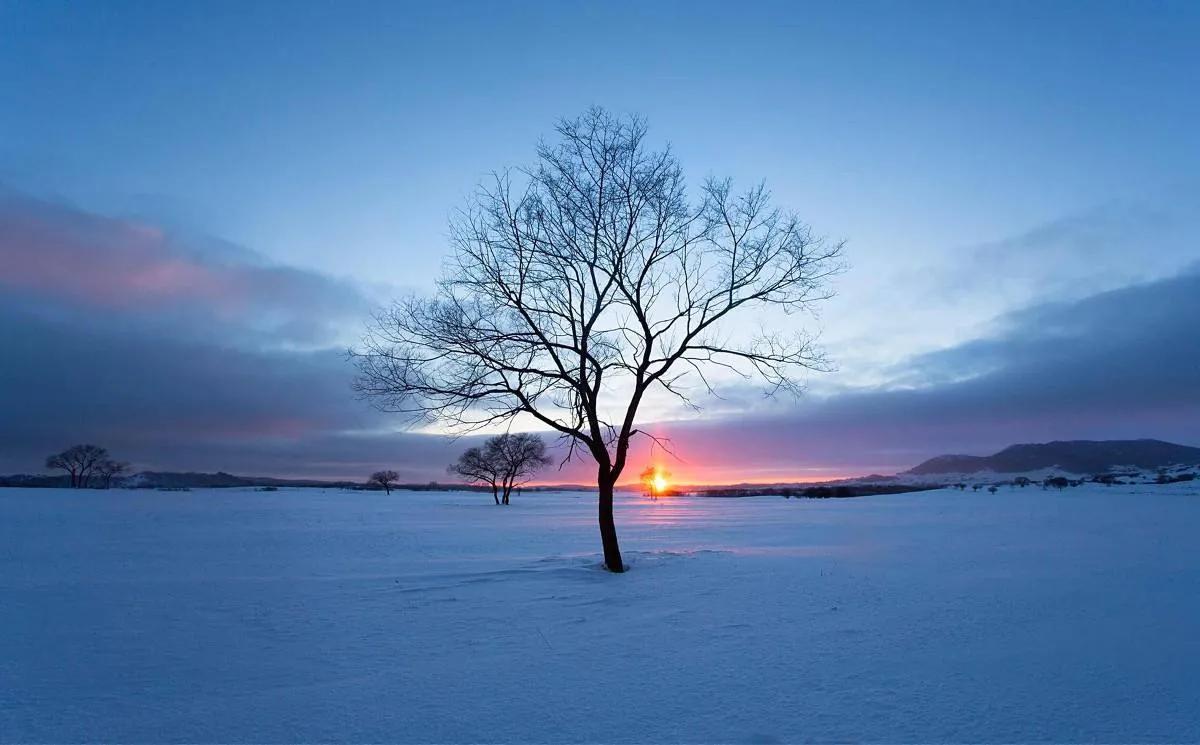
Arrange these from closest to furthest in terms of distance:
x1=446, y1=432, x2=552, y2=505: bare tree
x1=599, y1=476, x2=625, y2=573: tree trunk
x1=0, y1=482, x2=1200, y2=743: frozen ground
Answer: x1=0, y1=482, x2=1200, y2=743: frozen ground
x1=599, y1=476, x2=625, y2=573: tree trunk
x1=446, y1=432, x2=552, y2=505: bare tree

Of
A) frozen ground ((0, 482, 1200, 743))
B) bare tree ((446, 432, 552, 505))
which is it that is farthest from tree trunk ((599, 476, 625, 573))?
bare tree ((446, 432, 552, 505))

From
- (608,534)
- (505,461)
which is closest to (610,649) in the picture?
(608,534)

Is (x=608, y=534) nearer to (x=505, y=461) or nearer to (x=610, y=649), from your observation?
(x=610, y=649)

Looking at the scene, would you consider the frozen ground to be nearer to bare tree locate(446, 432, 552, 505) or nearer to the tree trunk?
the tree trunk

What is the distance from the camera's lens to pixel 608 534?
604 inches

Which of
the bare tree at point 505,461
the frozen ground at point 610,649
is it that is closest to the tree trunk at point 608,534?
the frozen ground at point 610,649

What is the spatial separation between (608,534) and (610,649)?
→ 7.20 meters

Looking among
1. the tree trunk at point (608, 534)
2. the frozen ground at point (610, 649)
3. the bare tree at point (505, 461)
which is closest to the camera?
the frozen ground at point (610, 649)

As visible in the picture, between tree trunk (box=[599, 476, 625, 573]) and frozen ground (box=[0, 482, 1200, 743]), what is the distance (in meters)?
0.47

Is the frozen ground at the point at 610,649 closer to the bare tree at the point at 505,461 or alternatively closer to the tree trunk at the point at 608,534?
the tree trunk at the point at 608,534

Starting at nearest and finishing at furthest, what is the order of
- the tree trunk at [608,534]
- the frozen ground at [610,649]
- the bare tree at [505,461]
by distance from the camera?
the frozen ground at [610,649], the tree trunk at [608,534], the bare tree at [505,461]

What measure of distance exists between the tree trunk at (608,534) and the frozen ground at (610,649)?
0.47 meters

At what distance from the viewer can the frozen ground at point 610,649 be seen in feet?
18.6

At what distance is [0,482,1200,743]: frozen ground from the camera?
568 centimetres
